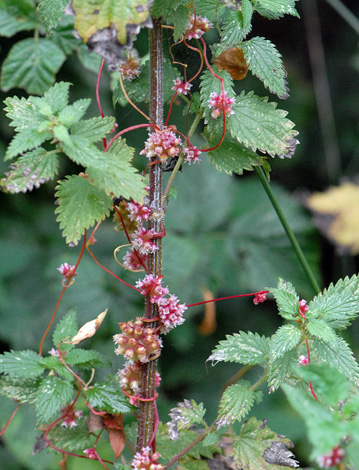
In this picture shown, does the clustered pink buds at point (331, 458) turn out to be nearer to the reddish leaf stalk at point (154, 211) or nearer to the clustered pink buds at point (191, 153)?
the reddish leaf stalk at point (154, 211)

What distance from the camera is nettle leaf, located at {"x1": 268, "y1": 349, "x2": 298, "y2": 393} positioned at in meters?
0.69

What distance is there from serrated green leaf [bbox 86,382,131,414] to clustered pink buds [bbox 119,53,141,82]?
19.4 inches

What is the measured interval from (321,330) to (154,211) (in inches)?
11.2

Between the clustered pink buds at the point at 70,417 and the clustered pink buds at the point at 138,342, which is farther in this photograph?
the clustered pink buds at the point at 70,417

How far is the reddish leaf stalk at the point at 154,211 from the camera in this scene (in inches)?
27.5

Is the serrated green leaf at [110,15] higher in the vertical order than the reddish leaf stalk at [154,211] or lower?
higher

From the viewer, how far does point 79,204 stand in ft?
2.26

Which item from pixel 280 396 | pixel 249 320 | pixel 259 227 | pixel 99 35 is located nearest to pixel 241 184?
pixel 259 227

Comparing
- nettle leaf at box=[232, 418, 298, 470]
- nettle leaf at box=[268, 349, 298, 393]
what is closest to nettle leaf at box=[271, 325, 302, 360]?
nettle leaf at box=[268, 349, 298, 393]

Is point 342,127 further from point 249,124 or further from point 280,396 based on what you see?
point 249,124

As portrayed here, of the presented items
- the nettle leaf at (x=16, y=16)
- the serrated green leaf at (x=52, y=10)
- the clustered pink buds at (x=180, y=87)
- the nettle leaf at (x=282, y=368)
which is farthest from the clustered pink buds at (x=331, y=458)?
the nettle leaf at (x=16, y=16)

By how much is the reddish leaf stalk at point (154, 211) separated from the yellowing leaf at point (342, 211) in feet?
3.85

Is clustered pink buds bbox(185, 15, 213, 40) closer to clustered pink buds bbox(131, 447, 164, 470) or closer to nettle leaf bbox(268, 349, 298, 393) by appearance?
nettle leaf bbox(268, 349, 298, 393)

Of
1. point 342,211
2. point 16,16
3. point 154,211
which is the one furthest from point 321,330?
point 342,211
